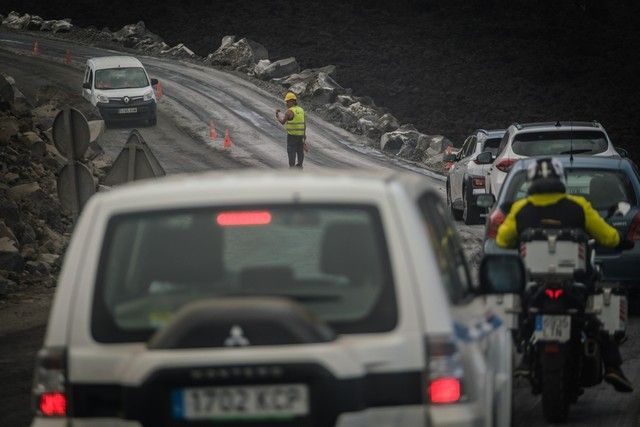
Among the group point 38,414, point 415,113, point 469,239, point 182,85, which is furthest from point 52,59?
point 38,414

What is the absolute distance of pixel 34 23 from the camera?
74.4 m

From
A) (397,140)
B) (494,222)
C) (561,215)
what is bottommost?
(397,140)

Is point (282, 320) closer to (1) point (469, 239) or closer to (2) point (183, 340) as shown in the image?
(2) point (183, 340)

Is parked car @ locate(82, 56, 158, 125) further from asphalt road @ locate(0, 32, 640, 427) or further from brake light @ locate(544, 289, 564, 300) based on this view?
brake light @ locate(544, 289, 564, 300)

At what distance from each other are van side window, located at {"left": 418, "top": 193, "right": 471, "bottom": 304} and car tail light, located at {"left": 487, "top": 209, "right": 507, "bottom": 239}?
8.19 meters

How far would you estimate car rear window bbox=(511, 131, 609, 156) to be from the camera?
74.1ft

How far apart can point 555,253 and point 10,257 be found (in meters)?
11.8

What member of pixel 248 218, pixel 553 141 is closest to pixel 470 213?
pixel 553 141

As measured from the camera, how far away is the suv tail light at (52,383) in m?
5.23

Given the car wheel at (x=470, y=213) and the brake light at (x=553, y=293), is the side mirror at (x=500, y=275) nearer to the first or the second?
the brake light at (x=553, y=293)

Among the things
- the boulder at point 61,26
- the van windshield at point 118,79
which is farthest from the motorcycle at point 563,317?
the boulder at point 61,26

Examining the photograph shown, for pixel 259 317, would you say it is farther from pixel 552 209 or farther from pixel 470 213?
pixel 470 213

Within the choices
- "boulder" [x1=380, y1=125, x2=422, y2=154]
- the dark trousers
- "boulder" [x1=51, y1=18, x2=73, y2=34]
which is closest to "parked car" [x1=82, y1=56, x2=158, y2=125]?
"boulder" [x1=380, y1=125, x2=422, y2=154]

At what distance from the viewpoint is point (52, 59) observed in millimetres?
61656
